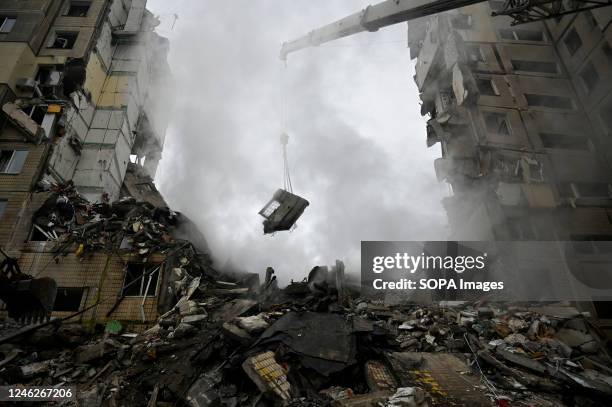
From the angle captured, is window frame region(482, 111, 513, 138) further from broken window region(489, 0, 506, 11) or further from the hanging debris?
the hanging debris

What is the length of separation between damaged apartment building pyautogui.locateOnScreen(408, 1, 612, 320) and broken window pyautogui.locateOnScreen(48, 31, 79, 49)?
80.5 feet

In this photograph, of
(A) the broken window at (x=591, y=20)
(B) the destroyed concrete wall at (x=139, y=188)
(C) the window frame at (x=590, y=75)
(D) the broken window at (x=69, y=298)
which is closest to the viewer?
(D) the broken window at (x=69, y=298)

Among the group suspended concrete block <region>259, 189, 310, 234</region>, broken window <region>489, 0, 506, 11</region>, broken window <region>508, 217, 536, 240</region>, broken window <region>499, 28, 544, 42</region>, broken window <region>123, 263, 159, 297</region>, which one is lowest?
broken window <region>123, 263, 159, 297</region>

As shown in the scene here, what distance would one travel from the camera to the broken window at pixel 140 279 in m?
12.1

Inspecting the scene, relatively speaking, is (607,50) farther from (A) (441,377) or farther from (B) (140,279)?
(B) (140,279)

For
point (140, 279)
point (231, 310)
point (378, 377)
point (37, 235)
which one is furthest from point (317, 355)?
point (37, 235)

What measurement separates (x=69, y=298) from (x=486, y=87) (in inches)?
969

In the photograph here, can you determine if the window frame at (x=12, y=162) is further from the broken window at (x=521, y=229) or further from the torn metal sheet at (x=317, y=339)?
the broken window at (x=521, y=229)

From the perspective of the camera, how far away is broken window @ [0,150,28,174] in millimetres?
15320

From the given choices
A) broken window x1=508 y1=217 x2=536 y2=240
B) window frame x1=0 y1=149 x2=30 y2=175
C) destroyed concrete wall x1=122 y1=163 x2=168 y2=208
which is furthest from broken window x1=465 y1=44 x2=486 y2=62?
window frame x1=0 y1=149 x2=30 y2=175

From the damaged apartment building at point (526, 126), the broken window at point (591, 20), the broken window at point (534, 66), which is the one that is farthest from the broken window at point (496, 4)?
the broken window at point (591, 20)

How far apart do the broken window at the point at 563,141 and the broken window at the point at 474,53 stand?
20.4ft

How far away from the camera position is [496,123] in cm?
→ 1872

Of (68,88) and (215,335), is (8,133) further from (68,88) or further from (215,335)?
(215,335)
